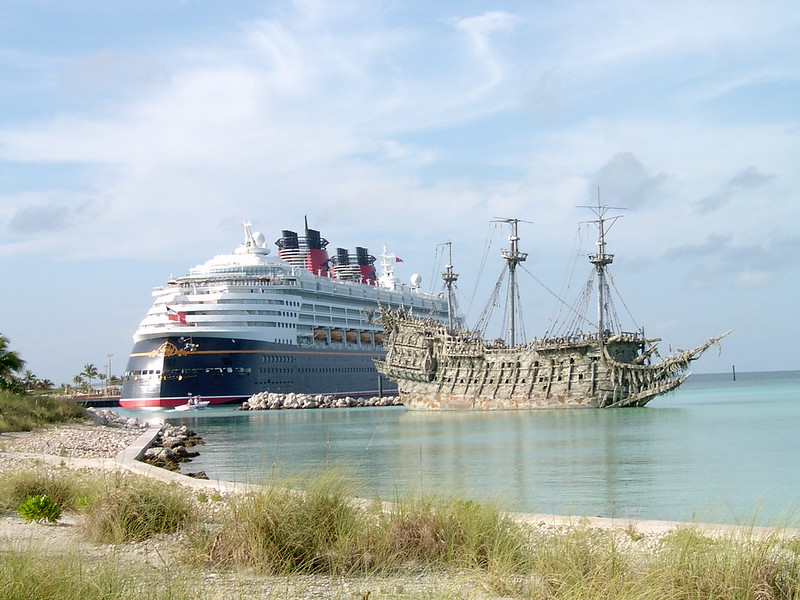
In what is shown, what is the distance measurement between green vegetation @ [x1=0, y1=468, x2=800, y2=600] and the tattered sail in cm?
3698

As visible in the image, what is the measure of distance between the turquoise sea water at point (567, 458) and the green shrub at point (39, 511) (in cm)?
240

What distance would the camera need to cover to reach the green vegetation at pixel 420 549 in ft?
19.3

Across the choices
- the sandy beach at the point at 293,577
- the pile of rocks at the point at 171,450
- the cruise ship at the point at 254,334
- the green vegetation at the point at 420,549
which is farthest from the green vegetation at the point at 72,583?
the cruise ship at the point at 254,334

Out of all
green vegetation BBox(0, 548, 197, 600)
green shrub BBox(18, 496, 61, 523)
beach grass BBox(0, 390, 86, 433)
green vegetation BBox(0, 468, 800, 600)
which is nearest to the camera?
green vegetation BBox(0, 548, 197, 600)

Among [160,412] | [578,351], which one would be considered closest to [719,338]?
[578,351]

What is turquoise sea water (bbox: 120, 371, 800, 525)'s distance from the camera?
13.3 meters

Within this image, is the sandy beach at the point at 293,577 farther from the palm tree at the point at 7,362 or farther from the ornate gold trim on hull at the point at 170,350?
the ornate gold trim on hull at the point at 170,350

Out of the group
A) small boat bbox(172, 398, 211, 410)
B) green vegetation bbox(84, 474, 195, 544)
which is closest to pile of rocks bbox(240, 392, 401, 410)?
Answer: small boat bbox(172, 398, 211, 410)

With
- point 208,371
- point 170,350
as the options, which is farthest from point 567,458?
point 170,350

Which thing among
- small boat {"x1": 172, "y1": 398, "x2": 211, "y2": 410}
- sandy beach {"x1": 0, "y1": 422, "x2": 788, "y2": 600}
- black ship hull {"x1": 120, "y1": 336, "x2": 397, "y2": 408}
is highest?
black ship hull {"x1": 120, "y1": 336, "x2": 397, "y2": 408}

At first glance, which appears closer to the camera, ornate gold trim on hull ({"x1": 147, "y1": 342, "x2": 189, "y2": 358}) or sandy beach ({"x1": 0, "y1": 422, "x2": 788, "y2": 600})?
Answer: sandy beach ({"x1": 0, "y1": 422, "x2": 788, "y2": 600})

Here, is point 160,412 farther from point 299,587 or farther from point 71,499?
point 299,587

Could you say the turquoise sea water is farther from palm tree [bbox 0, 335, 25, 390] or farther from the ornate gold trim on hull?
the ornate gold trim on hull

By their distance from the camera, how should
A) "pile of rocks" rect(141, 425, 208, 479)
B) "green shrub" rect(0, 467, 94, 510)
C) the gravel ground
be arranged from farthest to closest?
"pile of rocks" rect(141, 425, 208, 479)
"green shrub" rect(0, 467, 94, 510)
the gravel ground
